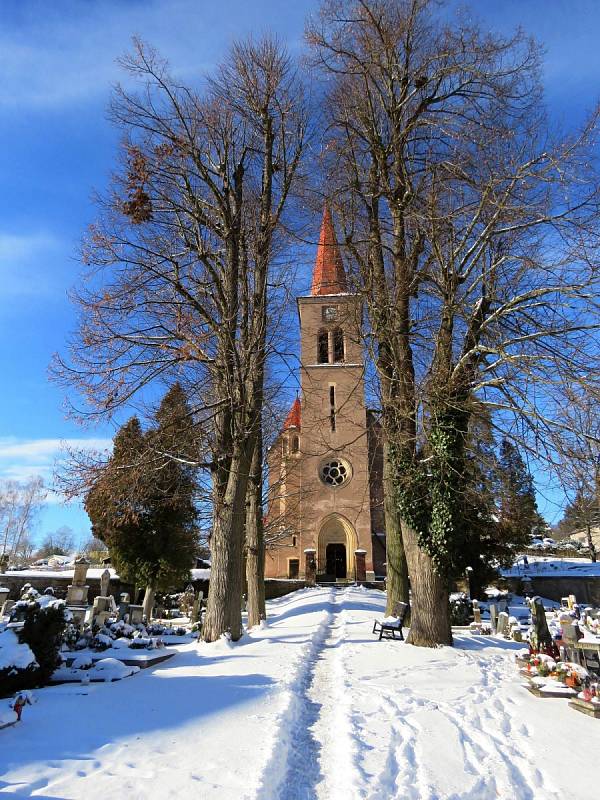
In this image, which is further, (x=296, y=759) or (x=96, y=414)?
(x=96, y=414)

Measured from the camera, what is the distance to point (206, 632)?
10.5 metres

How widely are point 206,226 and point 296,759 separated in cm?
1027

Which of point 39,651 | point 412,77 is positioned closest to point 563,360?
point 412,77

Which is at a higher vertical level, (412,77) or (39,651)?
(412,77)

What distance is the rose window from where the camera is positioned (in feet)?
116

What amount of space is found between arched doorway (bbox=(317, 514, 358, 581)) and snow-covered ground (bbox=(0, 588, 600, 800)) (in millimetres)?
25523

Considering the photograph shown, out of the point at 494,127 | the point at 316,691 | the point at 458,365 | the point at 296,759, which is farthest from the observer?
the point at 494,127

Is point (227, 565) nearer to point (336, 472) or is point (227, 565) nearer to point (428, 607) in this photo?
point (428, 607)

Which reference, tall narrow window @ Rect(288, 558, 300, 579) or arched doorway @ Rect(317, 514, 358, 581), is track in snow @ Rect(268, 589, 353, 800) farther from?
tall narrow window @ Rect(288, 558, 300, 579)

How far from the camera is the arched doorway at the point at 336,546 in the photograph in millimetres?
33656

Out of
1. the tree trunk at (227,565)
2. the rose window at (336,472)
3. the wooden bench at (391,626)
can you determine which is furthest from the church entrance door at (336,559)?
the tree trunk at (227,565)

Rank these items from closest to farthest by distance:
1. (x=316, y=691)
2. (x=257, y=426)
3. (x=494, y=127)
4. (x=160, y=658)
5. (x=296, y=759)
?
(x=296, y=759) → (x=316, y=691) → (x=160, y=658) → (x=494, y=127) → (x=257, y=426)

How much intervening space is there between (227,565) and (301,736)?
5.69 m

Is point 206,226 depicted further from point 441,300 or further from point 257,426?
point 441,300
